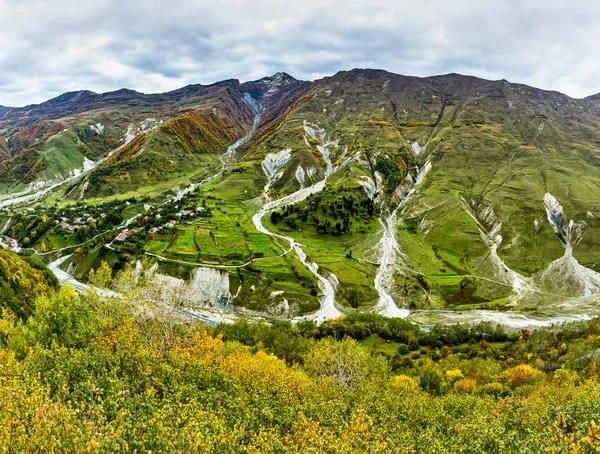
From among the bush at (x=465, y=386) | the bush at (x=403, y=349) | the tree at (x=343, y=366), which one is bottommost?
the bush at (x=403, y=349)

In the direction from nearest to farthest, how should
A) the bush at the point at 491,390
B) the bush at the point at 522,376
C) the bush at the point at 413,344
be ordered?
the bush at the point at 491,390 < the bush at the point at 522,376 < the bush at the point at 413,344

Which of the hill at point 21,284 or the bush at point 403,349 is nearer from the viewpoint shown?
the hill at point 21,284

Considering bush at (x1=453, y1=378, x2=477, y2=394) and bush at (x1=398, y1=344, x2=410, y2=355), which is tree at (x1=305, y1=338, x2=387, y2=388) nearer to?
bush at (x1=453, y1=378, x2=477, y2=394)

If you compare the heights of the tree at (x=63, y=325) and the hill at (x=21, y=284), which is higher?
the tree at (x=63, y=325)

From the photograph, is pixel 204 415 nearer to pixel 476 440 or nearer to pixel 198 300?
pixel 476 440

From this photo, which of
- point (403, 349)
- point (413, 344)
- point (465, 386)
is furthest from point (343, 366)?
point (413, 344)

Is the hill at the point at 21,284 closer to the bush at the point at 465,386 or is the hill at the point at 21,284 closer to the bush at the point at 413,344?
the bush at the point at 465,386

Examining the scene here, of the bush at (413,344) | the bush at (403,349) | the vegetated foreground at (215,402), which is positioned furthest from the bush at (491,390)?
the bush at (413,344)

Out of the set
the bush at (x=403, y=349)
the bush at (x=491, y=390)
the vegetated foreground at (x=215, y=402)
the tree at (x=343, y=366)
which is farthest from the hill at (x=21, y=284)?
the bush at (x=491, y=390)

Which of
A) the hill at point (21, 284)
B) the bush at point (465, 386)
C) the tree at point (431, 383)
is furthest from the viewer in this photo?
→ the hill at point (21, 284)
